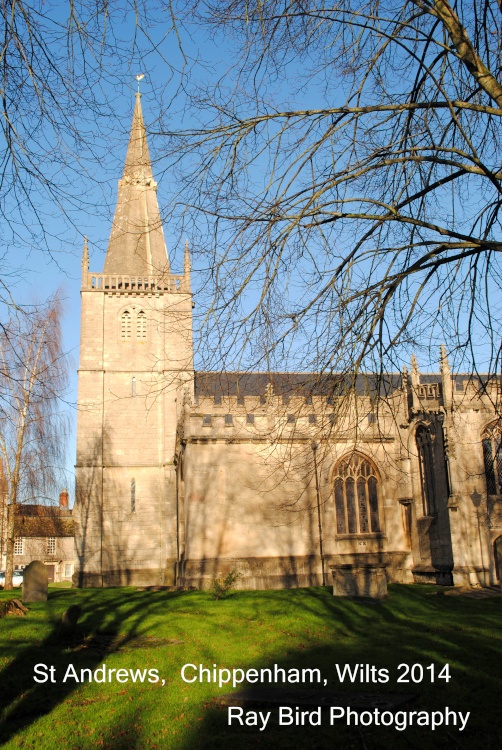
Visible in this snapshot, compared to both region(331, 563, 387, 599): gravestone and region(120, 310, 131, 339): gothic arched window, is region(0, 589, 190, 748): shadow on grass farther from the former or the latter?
region(120, 310, 131, 339): gothic arched window

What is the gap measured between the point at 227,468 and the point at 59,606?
995 centimetres

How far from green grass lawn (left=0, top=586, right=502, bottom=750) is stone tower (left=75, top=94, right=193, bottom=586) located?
16008 mm

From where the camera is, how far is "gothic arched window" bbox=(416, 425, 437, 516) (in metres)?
25.0

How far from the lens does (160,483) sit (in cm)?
3450

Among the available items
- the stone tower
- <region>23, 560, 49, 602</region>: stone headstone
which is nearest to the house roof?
the stone tower

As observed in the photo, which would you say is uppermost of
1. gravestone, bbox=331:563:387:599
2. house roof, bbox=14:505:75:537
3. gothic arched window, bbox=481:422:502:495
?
gothic arched window, bbox=481:422:502:495

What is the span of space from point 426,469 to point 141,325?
17168mm

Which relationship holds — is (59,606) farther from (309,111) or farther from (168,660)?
(309,111)

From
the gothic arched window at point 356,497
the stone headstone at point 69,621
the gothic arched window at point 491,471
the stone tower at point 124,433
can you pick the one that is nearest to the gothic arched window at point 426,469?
the gothic arched window at point 356,497

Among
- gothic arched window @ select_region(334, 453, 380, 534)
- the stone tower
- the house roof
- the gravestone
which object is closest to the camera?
the gravestone

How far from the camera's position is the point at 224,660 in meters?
10.7

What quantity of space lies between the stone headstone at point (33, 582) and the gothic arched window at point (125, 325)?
66.9 ft

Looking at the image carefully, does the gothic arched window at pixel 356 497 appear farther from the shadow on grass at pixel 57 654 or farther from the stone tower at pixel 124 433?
the shadow on grass at pixel 57 654

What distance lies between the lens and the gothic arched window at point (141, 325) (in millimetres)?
36625
